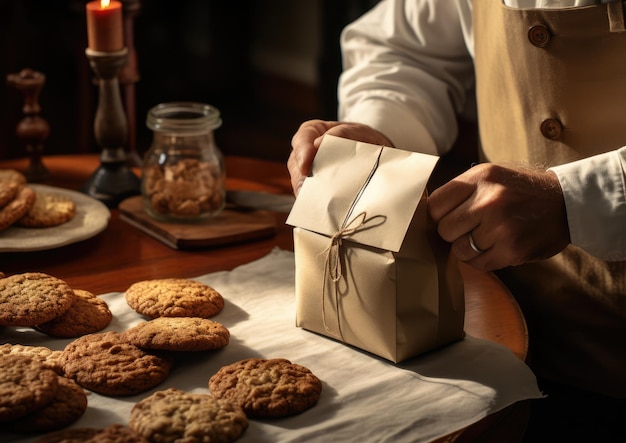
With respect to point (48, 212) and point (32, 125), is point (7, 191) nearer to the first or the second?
point (48, 212)

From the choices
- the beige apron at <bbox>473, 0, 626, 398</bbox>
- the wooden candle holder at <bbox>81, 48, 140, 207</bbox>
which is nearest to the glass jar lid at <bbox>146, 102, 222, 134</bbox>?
the wooden candle holder at <bbox>81, 48, 140, 207</bbox>

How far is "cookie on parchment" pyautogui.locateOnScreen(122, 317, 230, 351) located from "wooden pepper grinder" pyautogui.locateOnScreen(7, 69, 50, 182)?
78 cm

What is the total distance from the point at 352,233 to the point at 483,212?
154 millimetres

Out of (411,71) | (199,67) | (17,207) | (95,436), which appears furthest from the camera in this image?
(199,67)

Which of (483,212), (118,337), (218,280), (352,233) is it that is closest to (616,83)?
(483,212)

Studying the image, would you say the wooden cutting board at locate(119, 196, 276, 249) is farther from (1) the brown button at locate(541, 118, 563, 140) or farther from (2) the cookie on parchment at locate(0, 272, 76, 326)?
(1) the brown button at locate(541, 118, 563, 140)

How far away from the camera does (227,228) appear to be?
5.10 ft

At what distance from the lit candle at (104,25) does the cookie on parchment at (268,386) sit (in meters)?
0.81

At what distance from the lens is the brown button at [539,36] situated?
1.34 meters

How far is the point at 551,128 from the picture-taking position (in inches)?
53.9

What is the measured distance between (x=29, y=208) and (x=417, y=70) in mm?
738

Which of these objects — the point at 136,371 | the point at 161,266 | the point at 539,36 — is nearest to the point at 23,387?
the point at 136,371

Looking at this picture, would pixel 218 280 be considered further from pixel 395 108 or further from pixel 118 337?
pixel 395 108

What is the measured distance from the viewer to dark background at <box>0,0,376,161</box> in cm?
397
